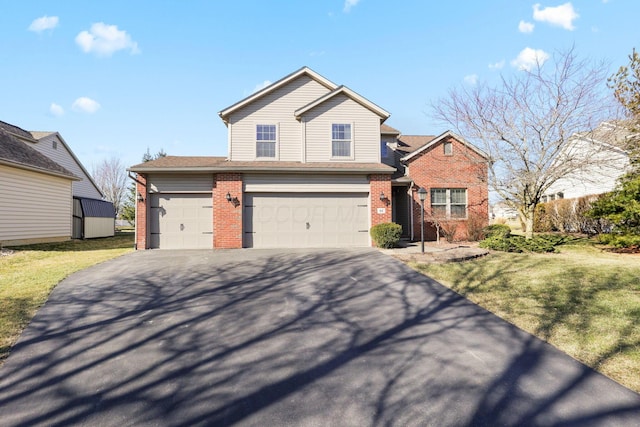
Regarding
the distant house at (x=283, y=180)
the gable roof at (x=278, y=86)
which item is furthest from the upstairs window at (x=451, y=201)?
the gable roof at (x=278, y=86)

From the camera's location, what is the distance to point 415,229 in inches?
605

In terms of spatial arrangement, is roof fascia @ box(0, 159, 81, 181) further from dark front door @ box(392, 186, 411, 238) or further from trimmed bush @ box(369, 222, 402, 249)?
dark front door @ box(392, 186, 411, 238)

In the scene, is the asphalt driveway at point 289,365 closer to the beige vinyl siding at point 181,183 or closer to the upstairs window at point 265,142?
the beige vinyl siding at point 181,183

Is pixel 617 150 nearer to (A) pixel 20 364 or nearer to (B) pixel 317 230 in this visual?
(B) pixel 317 230

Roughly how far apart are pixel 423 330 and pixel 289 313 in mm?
2275

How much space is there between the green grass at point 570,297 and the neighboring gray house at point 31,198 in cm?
1797

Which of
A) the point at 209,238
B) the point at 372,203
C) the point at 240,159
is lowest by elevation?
the point at 209,238

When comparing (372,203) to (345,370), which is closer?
(345,370)

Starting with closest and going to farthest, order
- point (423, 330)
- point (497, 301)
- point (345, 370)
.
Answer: point (345, 370) < point (423, 330) < point (497, 301)

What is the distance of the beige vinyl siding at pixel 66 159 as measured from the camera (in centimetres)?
2157

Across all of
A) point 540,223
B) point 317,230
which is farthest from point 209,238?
point 540,223

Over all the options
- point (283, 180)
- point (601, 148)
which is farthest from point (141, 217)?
point (601, 148)

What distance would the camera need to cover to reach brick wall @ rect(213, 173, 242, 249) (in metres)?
12.5

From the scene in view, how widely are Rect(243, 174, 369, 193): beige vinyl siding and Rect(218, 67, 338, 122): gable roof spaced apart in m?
3.21
